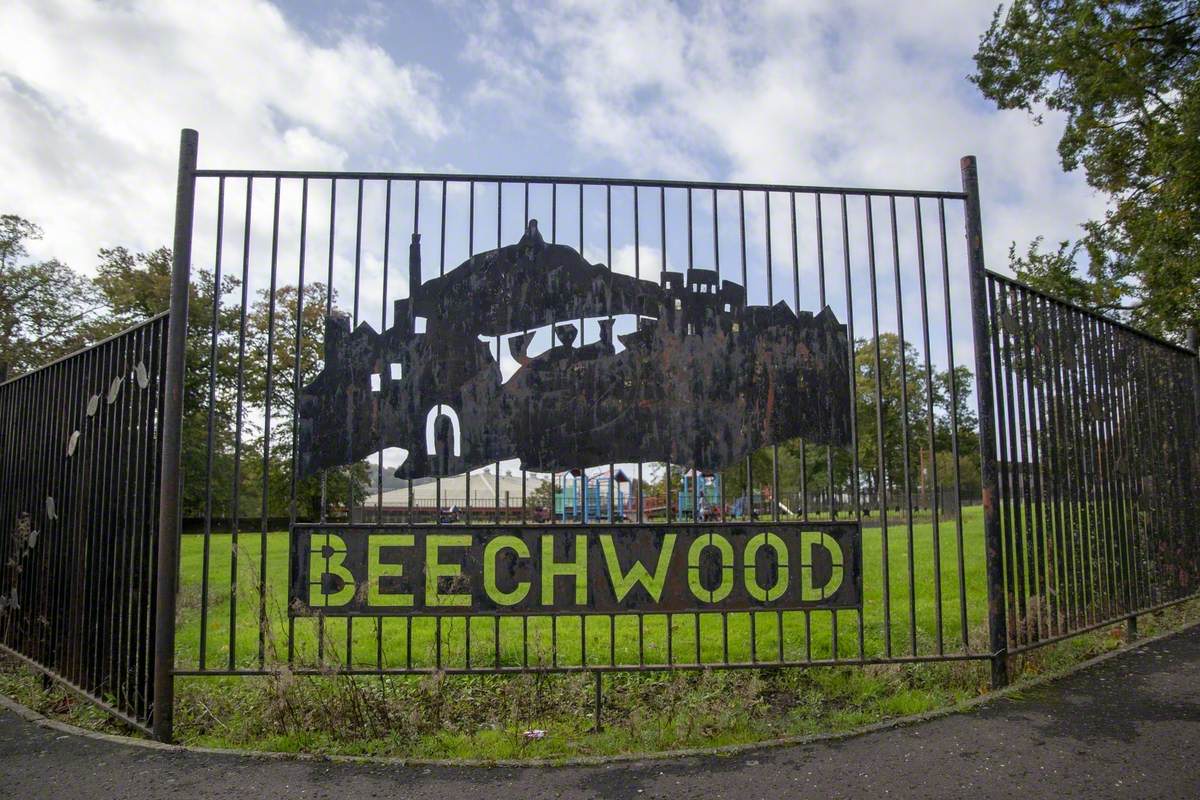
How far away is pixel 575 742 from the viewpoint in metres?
4.11

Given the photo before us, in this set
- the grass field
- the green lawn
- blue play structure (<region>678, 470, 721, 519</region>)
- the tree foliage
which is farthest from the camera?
the tree foliage

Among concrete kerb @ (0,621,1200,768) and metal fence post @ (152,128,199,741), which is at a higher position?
metal fence post @ (152,128,199,741)

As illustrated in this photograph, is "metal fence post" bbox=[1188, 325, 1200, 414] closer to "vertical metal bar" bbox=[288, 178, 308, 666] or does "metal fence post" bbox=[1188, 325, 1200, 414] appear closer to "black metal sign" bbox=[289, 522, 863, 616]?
"black metal sign" bbox=[289, 522, 863, 616]

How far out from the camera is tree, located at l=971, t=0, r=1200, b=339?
1044 centimetres

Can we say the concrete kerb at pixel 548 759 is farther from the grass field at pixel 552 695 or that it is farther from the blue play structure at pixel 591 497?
the blue play structure at pixel 591 497

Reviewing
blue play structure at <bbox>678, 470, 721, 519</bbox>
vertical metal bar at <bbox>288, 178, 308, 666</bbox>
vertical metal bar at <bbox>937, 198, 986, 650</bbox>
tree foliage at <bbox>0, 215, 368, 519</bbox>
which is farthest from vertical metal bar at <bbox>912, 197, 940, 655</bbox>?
tree foliage at <bbox>0, 215, 368, 519</bbox>

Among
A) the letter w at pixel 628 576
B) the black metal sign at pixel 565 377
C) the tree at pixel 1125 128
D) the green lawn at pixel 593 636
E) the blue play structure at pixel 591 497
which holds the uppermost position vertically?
the tree at pixel 1125 128

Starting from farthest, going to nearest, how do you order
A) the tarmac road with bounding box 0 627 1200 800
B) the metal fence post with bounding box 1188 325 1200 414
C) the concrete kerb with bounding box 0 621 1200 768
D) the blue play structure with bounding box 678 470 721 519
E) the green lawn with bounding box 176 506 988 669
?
the metal fence post with bounding box 1188 325 1200 414 → the green lawn with bounding box 176 506 988 669 → the blue play structure with bounding box 678 470 721 519 → the concrete kerb with bounding box 0 621 1200 768 → the tarmac road with bounding box 0 627 1200 800

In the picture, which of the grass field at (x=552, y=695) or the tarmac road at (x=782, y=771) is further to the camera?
the grass field at (x=552, y=695)

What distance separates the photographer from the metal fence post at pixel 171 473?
4.16 meters

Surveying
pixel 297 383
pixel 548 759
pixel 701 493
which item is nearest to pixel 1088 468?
pixel 701 493

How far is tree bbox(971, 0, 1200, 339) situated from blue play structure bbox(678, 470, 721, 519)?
882 centimetres

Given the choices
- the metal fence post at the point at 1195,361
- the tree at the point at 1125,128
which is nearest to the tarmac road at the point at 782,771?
the metal fence post at the point at 1195,361

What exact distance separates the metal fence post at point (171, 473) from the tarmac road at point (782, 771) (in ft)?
1.10
